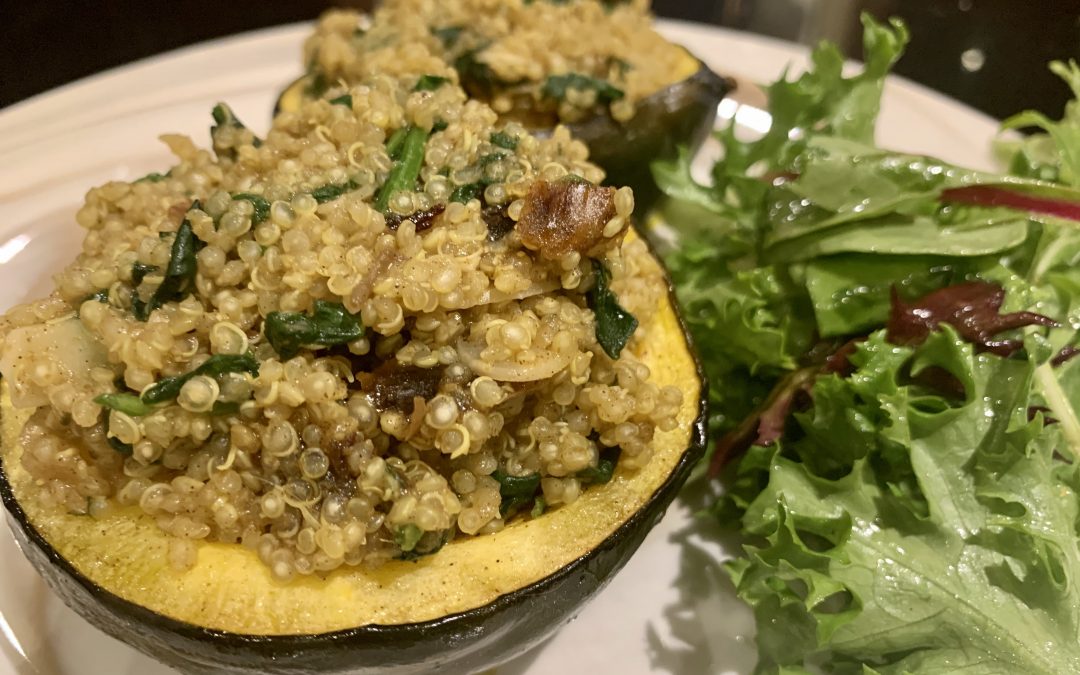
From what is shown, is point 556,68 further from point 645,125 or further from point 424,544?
point 424,544

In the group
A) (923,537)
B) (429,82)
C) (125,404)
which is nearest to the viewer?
(125,404)

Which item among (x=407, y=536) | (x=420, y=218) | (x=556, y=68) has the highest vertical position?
(x=420, y=218)

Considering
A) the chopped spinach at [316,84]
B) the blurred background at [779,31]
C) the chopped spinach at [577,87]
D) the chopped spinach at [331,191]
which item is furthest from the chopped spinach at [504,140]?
the blurred background at [779,31]

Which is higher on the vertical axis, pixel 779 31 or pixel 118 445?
pixel 118 445

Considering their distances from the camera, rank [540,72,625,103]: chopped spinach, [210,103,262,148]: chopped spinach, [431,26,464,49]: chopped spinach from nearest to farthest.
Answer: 1. [210,103,262,148]: chopped spinach
2. [540,72,625,103]: chopped spinach
3. [431,26,464,49]: chopped spinach

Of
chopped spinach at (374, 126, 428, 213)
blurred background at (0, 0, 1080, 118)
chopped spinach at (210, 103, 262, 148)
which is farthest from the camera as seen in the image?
blurred background at (0, 0, 1080, 118)

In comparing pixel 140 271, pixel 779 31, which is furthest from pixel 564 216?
pixel 779 31

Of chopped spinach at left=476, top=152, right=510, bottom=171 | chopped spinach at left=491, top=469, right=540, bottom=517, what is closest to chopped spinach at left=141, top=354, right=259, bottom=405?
chopped spinach at left=491, top=469, right=540, bottom=517

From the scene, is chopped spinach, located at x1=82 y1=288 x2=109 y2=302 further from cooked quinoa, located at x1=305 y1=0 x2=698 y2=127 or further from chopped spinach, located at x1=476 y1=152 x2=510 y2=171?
cooked quinoa, located at x1=305 y1=0 x2=698 y2=127

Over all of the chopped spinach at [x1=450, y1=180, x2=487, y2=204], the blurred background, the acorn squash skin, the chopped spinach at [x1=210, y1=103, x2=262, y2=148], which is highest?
the chopped spinach at [x1=210, y1=103, x2=262, y2=148]
